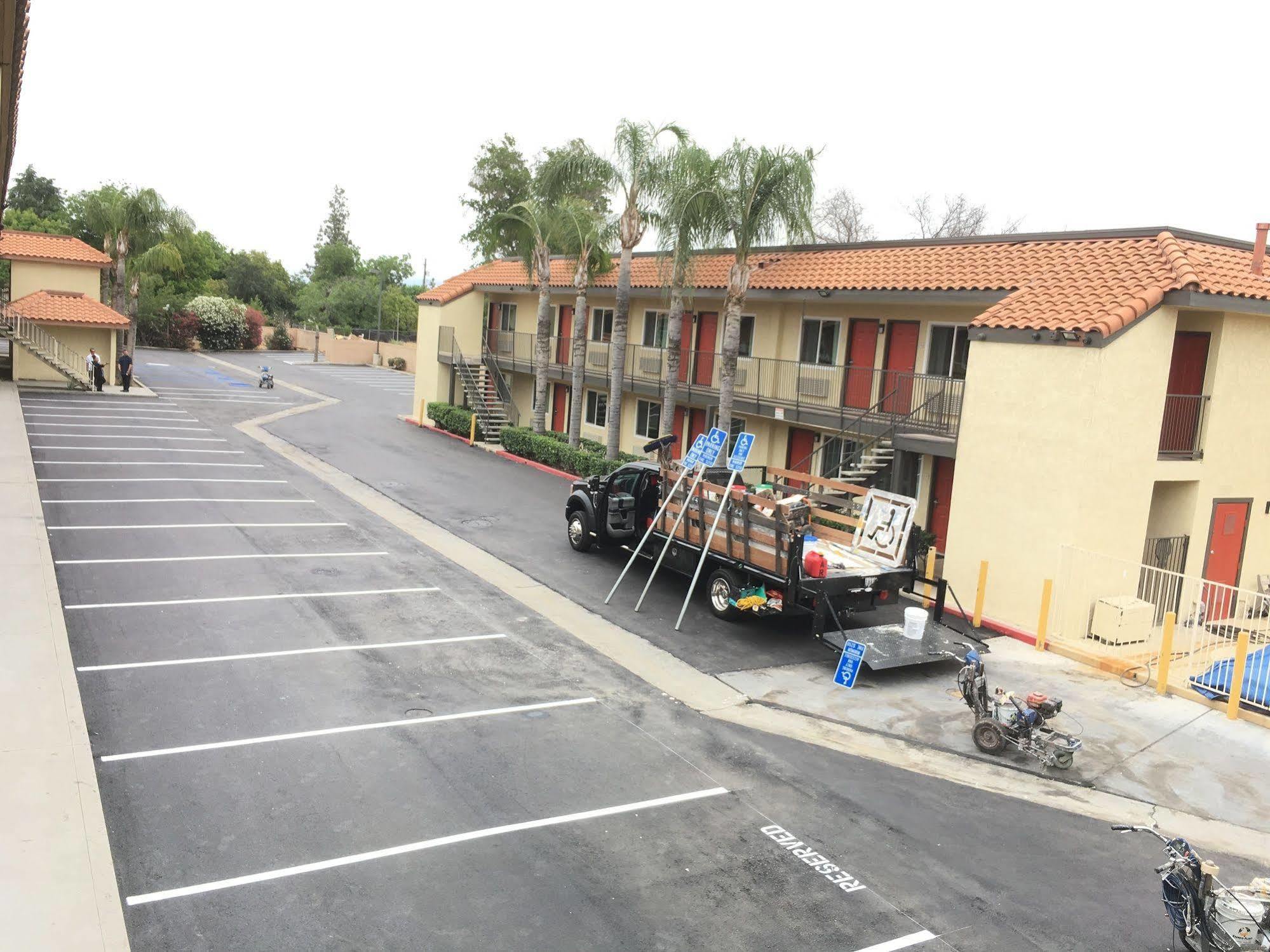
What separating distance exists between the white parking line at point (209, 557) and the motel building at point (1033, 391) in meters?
9.89

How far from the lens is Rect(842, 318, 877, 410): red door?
22.8 m

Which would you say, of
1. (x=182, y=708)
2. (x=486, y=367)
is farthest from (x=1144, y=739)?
(x=486, y=367)

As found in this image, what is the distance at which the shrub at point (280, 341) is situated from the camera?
76562 mm

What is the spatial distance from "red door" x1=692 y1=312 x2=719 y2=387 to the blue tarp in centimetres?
1621

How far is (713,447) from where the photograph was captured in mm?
15445

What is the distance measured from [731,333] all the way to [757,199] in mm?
3086

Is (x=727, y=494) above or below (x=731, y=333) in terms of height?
below

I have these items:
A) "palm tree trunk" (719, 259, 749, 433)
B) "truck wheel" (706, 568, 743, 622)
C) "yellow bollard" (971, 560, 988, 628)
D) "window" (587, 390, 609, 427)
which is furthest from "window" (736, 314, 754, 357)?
"truck wheel" (706, 568, 743, 622)

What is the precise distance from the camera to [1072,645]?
1479cm

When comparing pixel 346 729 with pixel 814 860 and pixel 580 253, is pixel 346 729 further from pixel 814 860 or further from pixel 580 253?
pixel 580 253

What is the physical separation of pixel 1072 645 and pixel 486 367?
26605 mm

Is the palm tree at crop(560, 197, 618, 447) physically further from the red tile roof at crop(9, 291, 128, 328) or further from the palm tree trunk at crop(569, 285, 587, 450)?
the red tile roof at crop(9, 291, 128, 328)

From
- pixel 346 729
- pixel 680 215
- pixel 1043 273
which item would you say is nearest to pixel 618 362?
pixel 680 215

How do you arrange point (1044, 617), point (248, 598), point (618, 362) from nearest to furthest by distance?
point (248, 598) < point (1044, 617) < point (618, 362)
